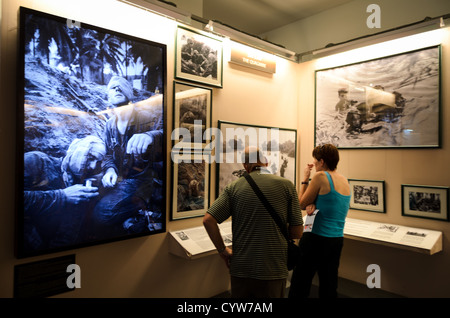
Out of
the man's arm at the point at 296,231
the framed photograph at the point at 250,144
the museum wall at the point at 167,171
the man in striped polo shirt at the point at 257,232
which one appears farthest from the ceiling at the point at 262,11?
the man's arm at the point at 296,231

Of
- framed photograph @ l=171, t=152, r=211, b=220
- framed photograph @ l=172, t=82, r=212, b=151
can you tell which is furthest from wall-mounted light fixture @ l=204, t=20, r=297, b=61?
framed photograph @ l=171, t=152, r=211, b=220

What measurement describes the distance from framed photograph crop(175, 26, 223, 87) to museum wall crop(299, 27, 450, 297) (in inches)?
84.3

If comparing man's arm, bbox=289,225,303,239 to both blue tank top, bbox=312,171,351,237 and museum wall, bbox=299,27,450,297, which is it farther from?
museum wall, bbox=299,27,450,297

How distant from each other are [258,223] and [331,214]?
116 centimetres

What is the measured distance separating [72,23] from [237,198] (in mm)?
2237

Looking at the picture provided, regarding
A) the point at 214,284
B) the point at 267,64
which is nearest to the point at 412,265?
the point at 214,284

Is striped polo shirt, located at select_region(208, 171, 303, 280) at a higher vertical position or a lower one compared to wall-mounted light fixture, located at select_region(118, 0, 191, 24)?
lower

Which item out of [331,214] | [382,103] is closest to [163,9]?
[331,214]

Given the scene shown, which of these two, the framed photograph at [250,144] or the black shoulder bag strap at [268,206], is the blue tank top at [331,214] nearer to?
the black shoulder bag strap at [268,206]

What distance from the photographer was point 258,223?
2543 mm

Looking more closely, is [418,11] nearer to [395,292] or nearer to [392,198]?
[392,198]

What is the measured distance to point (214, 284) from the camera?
4.24 m

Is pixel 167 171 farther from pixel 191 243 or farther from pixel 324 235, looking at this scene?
pixel 324 235

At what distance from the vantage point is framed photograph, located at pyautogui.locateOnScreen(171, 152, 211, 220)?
3.78 meters
